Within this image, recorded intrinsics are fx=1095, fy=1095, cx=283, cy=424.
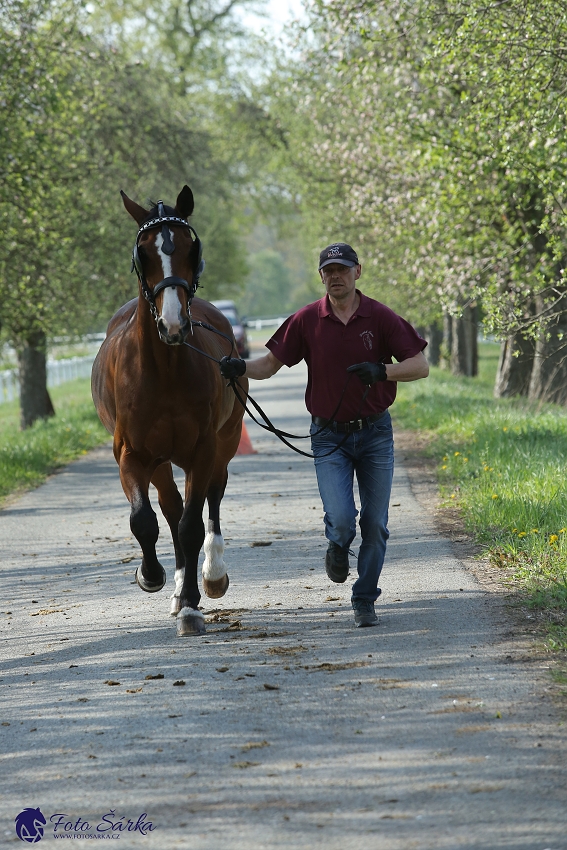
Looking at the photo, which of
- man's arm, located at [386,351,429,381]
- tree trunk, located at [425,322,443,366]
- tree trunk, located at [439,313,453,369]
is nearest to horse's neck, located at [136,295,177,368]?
man's arm, located at [386,351,429,381]

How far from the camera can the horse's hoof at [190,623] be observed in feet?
21.1

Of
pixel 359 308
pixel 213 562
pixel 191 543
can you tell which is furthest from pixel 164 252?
pixel 213 562

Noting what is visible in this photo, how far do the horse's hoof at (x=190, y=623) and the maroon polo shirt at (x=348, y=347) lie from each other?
1394mm

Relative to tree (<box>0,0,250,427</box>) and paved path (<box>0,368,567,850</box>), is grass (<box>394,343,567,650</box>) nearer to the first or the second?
paved path (<box>0,368,567,850</box>)

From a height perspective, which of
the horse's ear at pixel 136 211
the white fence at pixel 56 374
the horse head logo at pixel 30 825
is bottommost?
the white fence at pixel 56 374

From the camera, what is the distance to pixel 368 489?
21.5ft

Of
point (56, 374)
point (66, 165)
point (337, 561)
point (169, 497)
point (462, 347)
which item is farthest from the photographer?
point (56, 374)

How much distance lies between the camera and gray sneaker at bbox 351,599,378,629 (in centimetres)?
639

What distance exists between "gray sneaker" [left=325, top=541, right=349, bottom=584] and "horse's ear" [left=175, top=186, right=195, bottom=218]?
2.16 metres

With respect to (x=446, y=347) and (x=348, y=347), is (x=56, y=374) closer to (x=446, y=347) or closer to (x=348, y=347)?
(x=446, y=347)

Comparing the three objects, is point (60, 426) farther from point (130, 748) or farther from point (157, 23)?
point (157, 23)

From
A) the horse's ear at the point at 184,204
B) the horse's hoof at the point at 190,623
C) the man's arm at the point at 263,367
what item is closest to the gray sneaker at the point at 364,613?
the horse's hoof at the point at 190,623

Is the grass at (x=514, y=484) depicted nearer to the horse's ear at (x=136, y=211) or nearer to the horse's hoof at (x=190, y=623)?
the horse's hoof at (x=190, y=623)

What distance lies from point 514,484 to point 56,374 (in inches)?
1296
